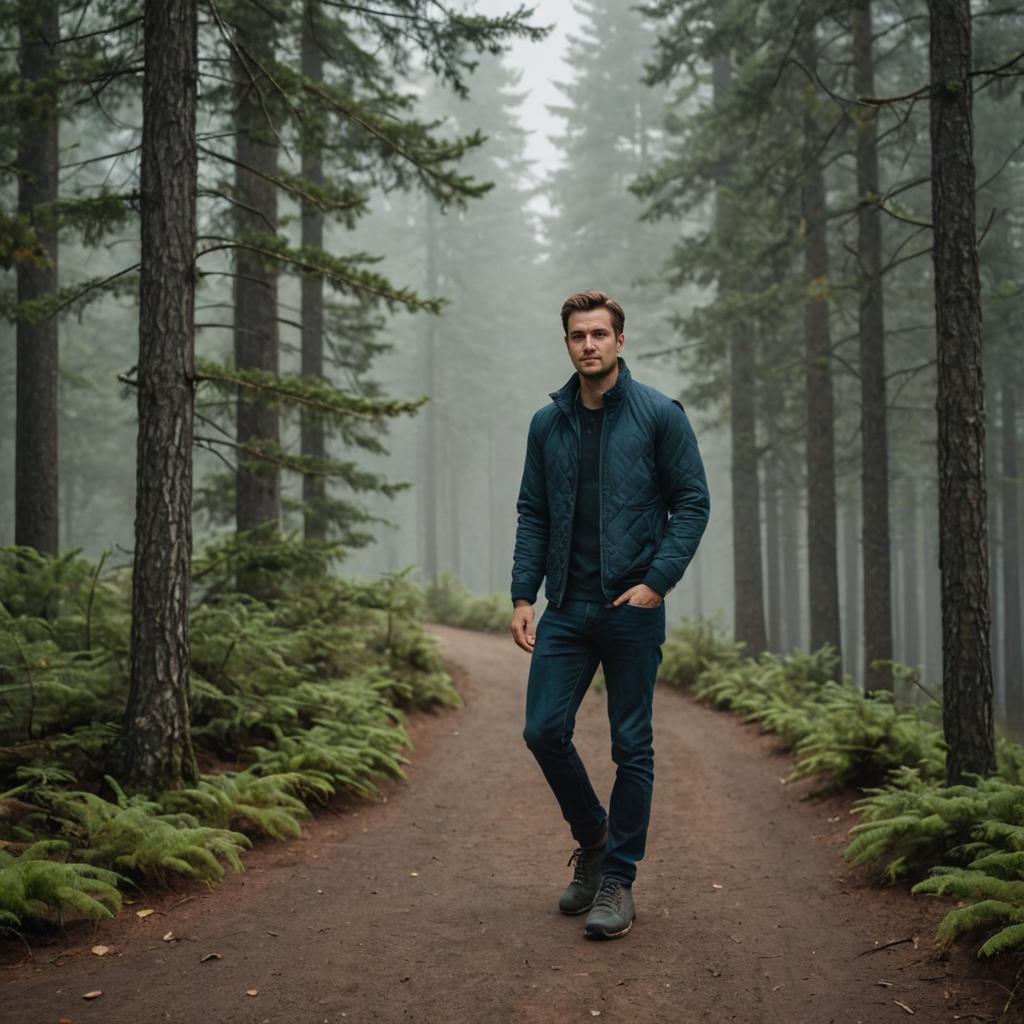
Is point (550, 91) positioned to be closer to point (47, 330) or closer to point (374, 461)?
point (374, 461)

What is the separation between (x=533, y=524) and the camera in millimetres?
4512

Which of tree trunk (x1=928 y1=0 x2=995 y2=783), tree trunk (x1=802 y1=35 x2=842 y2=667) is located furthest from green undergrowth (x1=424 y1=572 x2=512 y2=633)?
tree trunk (x1=928 y1=0 x2=995 y2=783)

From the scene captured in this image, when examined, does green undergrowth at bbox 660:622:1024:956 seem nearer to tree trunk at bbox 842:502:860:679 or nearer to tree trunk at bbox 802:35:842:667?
tree trunk at bbox 802:35:842:667

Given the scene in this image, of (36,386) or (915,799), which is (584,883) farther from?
(36,386)

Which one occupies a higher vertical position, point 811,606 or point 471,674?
point 811,606

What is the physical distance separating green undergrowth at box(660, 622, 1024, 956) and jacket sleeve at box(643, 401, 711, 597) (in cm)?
196

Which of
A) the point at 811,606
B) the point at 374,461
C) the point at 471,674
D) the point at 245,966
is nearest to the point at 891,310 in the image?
the point at 811,606

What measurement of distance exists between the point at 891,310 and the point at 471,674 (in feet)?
58.3

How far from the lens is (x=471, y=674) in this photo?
13805mm

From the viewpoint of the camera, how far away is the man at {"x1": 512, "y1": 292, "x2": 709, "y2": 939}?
13.7 ft

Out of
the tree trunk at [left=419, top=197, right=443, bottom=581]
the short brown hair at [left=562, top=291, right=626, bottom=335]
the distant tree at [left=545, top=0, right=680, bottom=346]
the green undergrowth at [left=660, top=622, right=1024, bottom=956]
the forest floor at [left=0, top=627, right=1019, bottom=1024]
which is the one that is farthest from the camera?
the tree trunk at [left=419, top=197, right=443, bottom=581]

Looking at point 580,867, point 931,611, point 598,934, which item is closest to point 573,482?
point 580,867

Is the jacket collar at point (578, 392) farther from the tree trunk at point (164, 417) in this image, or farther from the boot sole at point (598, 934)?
the tree trunk at point (164, 417)

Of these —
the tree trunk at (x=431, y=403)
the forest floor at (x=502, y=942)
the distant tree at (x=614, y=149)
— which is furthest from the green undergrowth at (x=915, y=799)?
the distant tree at (x=614, y=149)
